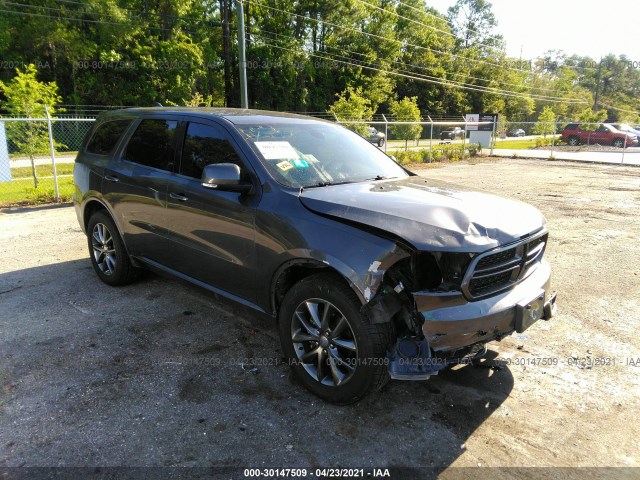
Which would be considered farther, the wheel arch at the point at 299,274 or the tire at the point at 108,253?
the tire at the point at 108,253

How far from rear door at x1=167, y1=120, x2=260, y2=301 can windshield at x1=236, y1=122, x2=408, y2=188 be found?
0.69ft

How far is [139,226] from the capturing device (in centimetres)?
439

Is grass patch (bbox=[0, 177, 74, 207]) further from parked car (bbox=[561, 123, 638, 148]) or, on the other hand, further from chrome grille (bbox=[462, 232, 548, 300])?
parked car (bbox=[561, 123, 638, 148])

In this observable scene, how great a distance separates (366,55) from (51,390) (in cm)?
5458

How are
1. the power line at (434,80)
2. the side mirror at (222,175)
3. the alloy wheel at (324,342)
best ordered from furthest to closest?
1. the power line at (434,80)
2. the side mirror at (222,175)
3. the alloy wheel at (324,342)

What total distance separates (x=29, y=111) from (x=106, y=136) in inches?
323

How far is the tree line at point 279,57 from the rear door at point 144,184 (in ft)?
31.3

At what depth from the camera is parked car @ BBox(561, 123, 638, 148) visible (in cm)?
3095

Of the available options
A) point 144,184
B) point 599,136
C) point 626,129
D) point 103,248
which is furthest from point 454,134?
point 144,184

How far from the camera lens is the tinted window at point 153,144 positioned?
413 cm

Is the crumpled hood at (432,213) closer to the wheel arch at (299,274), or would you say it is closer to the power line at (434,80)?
the wheel arch at (299,274)

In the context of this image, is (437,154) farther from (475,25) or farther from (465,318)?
(475,25)

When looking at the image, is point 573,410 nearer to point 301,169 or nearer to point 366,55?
point 301,169

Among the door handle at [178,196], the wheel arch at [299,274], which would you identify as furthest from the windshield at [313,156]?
the door handle at [178,196]
